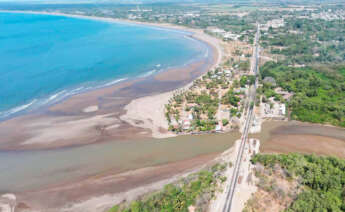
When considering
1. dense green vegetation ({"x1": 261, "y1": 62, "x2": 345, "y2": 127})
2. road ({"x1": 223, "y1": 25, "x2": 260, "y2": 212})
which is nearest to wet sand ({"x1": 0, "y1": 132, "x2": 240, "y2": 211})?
road ({"x1": 223, "y1": 25, "x2": 260, "y2": 212})

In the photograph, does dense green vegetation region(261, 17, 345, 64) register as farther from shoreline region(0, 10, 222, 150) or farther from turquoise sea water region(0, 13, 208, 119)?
shoreline region(0, 10, 222, 150)

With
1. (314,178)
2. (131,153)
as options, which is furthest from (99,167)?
(314,178)

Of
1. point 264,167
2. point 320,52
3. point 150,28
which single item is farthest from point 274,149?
point 150,28

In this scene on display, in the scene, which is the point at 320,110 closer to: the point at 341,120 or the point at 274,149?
the point at 341,120

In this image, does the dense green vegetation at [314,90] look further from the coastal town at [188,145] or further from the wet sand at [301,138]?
the wet sand at [301,138]

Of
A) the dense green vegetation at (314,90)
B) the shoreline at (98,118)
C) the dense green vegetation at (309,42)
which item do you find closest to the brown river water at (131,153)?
the shoreline at (98,118)
